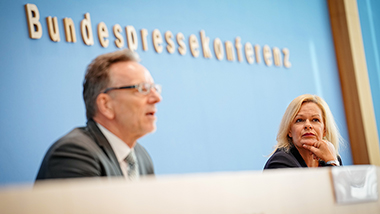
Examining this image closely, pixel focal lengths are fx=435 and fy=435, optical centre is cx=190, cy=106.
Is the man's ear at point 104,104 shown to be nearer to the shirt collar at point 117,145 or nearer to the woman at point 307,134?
the shirt collar at point 117,145

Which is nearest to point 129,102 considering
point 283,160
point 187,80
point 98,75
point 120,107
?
point 120,107

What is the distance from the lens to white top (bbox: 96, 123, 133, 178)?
1.58 m

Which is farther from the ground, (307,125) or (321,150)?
(307,125)

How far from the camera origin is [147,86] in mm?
1680

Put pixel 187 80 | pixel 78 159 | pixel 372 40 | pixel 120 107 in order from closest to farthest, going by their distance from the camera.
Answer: pixel 78 159 → pixel 120 107 → pixel 187 80 → pixel 372 40

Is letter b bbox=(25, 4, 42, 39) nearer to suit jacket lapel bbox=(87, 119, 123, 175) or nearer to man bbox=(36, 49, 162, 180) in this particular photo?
man bbox=(36, 49, 162, 180)

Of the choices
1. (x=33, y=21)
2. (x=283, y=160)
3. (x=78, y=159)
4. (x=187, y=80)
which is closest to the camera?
(x=78, y=159)

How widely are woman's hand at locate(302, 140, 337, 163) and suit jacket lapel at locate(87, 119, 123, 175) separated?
114 centimetres

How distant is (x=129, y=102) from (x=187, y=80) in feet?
5.72

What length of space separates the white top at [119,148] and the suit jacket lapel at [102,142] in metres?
0.03

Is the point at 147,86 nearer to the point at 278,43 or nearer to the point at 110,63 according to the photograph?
the point at 110,63

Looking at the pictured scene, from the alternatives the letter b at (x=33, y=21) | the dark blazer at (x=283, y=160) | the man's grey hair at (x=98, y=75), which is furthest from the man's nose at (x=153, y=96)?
the letter b at (x=33, y=21)

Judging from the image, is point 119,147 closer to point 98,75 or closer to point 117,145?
point 117,145

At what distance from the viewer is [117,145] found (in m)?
1.61
